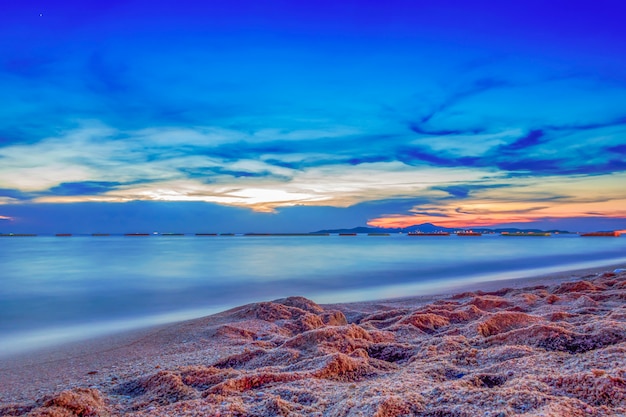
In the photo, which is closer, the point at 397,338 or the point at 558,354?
the point at 558,354

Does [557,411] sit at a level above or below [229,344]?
above

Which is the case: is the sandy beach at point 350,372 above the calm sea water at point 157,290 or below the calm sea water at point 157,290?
above

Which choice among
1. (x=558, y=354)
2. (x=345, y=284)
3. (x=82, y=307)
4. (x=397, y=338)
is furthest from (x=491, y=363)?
(x=345, y=284)

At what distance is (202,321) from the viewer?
305 inches

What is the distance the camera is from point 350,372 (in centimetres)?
374

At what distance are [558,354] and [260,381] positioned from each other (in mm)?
2441

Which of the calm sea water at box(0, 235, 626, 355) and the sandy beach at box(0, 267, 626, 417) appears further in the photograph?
the calm sea water at box(0, 235, 626, 355)

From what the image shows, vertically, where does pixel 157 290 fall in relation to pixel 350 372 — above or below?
below

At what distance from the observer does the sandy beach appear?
2.71 meters

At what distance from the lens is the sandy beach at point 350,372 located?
2.71 metres

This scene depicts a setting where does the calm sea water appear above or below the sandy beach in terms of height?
below

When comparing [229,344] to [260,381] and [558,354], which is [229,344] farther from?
[558,354]

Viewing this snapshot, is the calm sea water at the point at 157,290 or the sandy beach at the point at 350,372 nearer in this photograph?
the sandy beach at the point at 350,372

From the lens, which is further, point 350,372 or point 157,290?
point 157,290
